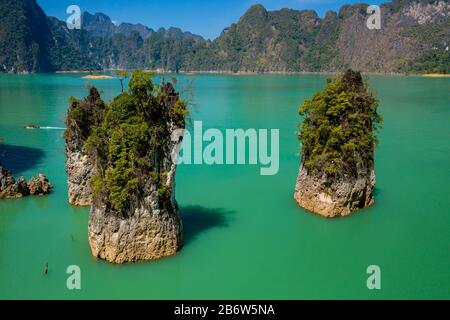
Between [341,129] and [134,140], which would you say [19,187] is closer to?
[134,140]

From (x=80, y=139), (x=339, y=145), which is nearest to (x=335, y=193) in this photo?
(x=339, y=145)

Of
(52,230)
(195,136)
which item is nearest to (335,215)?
(52,230)

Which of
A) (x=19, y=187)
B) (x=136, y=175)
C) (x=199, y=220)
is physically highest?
(x=136, y=175)

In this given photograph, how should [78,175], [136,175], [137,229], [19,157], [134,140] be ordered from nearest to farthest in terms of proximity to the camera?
[134,140]
[136,175]
[137,229]
[78,175]
[19,157]

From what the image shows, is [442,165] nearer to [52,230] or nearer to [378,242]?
[378,242]

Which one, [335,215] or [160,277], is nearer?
[160,277]

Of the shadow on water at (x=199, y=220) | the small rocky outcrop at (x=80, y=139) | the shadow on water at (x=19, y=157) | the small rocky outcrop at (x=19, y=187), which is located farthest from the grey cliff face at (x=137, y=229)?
the shadow on water at (x=19, y=157)

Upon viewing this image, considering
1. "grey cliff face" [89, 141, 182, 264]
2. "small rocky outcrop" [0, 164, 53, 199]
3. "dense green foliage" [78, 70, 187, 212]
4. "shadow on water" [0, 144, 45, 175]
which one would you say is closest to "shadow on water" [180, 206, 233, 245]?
"grey cliff face" [89, 141, 182, 264]

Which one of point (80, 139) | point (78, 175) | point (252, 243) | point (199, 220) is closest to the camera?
point (252, 243)
